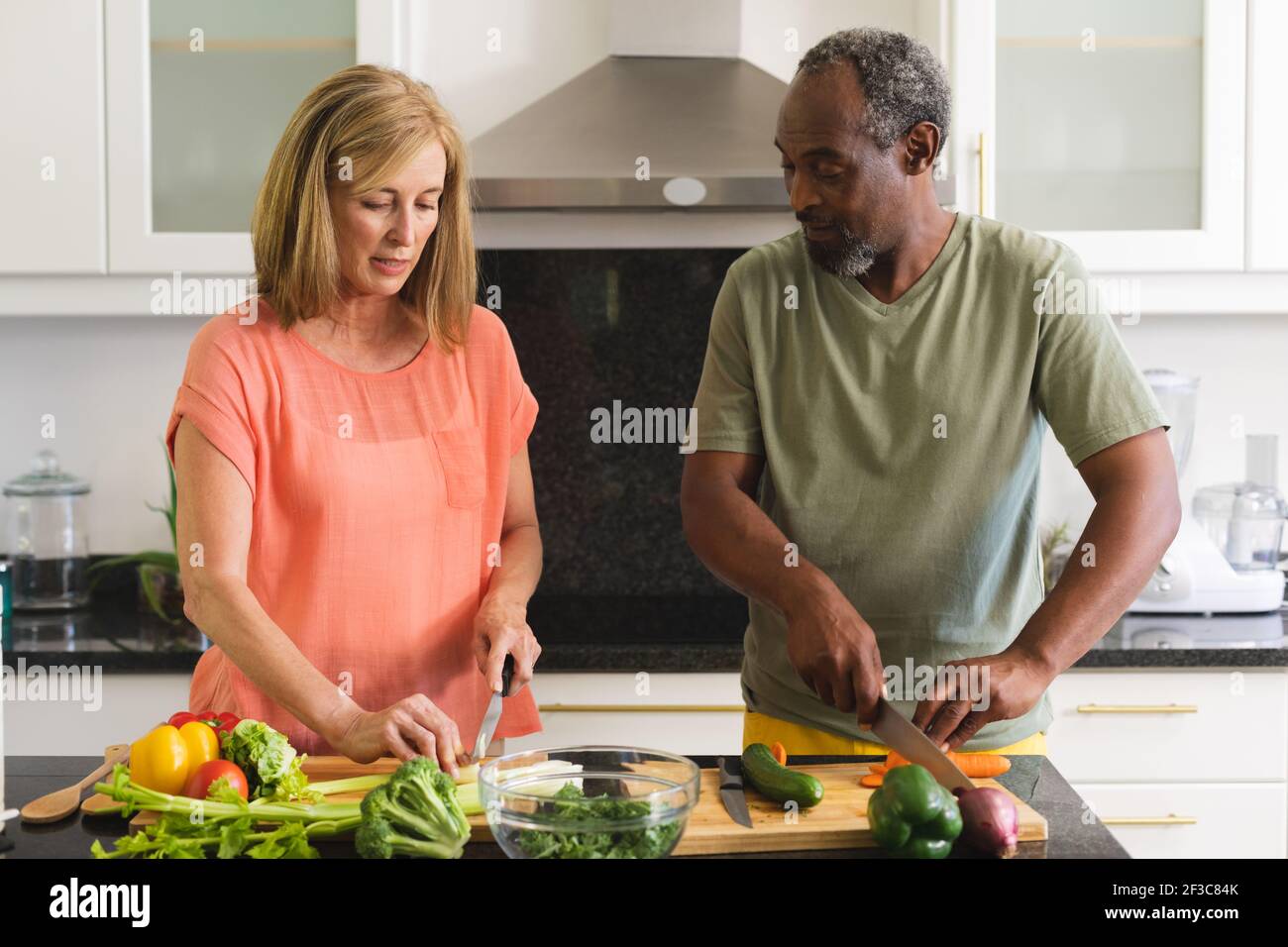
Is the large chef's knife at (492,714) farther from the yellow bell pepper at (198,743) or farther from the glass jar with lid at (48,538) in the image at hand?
the glass jar with lid at (48,538)

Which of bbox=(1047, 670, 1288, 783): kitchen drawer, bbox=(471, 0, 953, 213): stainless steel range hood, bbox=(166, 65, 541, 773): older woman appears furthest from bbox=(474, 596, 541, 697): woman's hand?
bbox=(1047, 670, 1288, 783): kitchen drawer

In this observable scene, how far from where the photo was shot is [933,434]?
57.8 inches

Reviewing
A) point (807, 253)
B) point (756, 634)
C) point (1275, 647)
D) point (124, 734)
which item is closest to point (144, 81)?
point (124, 734)

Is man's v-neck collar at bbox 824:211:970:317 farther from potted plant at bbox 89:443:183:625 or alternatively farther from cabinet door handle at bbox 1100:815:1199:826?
potted plant at bbox 89:443:183:625

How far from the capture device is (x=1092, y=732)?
2.22m

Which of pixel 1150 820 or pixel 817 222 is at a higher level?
pixel 817 222

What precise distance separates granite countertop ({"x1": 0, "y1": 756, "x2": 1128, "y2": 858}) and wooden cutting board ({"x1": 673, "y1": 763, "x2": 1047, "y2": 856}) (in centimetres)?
1

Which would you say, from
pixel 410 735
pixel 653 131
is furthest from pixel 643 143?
pixel 410 735

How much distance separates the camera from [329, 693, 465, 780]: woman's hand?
1.23 meters

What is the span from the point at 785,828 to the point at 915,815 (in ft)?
0.47

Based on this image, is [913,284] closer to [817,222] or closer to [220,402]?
[817,222]
